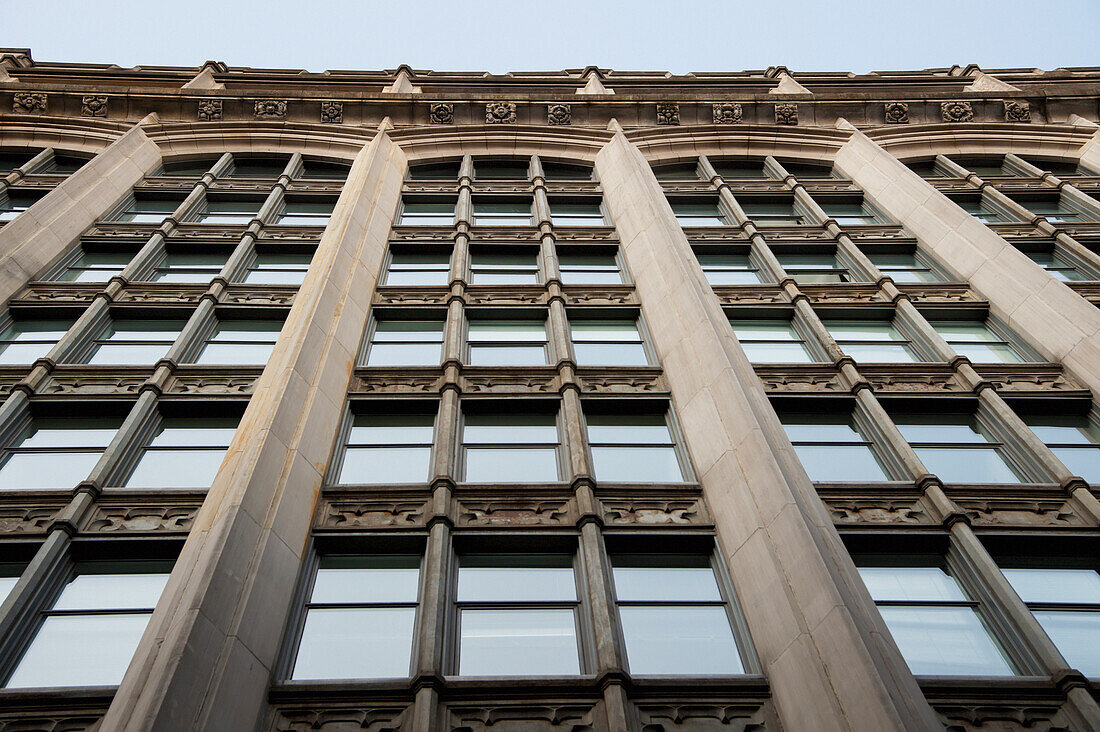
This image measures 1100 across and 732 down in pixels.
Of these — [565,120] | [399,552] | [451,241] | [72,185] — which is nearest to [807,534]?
[399,552]

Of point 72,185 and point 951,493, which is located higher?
point 72,185

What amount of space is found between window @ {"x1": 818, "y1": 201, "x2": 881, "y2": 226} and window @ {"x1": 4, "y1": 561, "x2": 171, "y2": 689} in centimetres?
1834

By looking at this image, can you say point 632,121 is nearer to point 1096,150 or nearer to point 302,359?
point 1096,150

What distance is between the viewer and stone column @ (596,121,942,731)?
334 inches

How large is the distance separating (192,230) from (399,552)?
13.1m

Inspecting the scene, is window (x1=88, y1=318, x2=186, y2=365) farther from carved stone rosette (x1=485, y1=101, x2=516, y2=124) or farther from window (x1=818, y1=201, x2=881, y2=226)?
window (x1=818, y1=201, x2=881, y2=226)

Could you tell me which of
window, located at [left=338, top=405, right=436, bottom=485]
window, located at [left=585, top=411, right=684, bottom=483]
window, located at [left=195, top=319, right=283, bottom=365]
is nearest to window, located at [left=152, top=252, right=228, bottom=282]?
window, located at [left=195, top=319, right=283, bottom=365]

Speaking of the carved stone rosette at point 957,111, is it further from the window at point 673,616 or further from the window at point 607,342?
the window at point 673,616

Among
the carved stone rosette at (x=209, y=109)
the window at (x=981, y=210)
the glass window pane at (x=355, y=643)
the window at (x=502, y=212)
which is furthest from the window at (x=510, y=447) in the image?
the carved stone rosette at (x=209, y=109)

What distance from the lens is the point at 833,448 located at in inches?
551

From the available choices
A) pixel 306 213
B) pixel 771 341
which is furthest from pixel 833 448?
pixel 306 213

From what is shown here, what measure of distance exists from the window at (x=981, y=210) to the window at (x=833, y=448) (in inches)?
464

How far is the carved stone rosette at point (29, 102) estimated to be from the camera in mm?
28484

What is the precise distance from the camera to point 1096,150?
2762 centimetres
